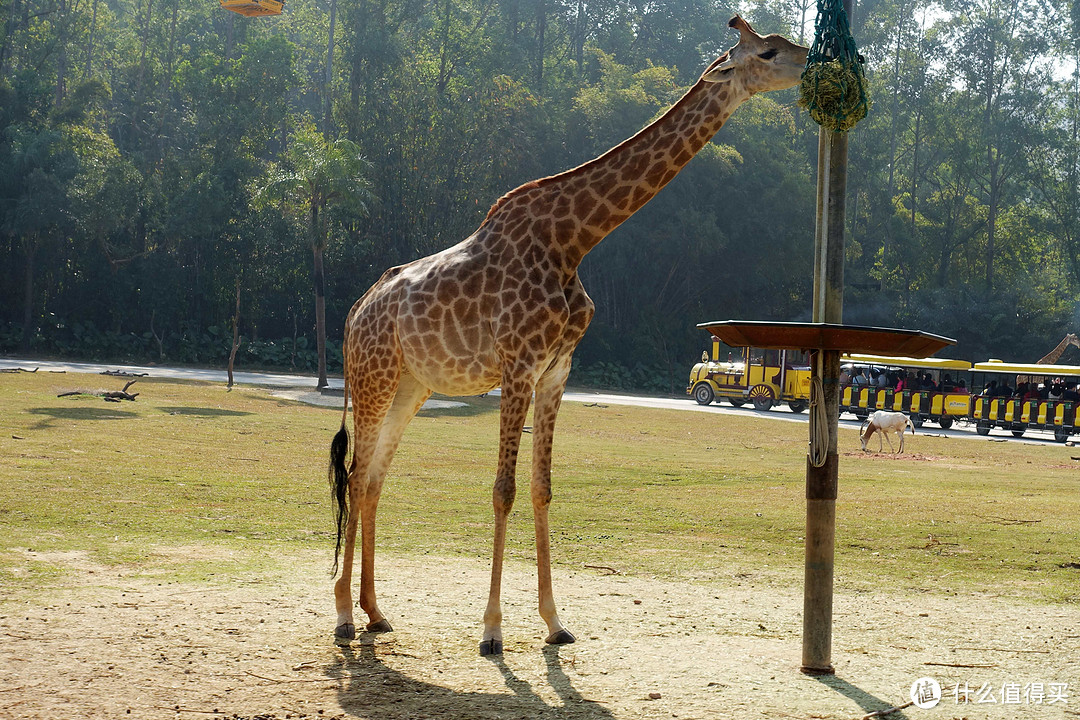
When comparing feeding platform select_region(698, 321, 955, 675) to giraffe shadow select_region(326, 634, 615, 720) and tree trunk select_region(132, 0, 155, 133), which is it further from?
tree trunk select_region(132, 0, 155, 133)

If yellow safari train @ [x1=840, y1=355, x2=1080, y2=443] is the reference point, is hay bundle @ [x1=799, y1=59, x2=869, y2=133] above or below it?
above

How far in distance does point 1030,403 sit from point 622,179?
84.4 ft

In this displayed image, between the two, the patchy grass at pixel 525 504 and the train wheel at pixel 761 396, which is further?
the train wheel at pixel 761 396

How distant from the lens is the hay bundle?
545 centimetres

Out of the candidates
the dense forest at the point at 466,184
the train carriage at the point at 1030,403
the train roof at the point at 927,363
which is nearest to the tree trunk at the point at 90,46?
the dense forest at the point at 466,184

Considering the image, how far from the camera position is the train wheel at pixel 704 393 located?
37.3m

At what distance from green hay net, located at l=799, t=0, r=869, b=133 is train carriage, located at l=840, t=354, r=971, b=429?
83.1 feet

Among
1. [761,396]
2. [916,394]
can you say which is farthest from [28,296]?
[916,394]

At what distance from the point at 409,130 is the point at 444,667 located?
1711 inches

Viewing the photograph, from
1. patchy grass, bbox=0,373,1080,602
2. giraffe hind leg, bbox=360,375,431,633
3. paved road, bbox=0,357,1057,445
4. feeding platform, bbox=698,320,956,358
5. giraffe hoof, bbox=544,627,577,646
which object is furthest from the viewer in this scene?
paved road, bbox=0,357,1057,445

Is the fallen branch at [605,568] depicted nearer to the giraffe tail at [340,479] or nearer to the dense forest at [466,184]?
the giraffe tail at [340,479]

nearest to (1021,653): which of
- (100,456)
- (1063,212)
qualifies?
(100,456)

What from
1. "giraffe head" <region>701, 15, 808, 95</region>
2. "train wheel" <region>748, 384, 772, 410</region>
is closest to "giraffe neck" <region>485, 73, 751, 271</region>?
"giraffe head" <region>701, 15, 808, 95</region>

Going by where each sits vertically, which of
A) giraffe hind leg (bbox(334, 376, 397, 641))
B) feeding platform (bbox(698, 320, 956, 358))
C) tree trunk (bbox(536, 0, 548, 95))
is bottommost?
giraffe hind leg (bbox(334, 376, 397, 641))
